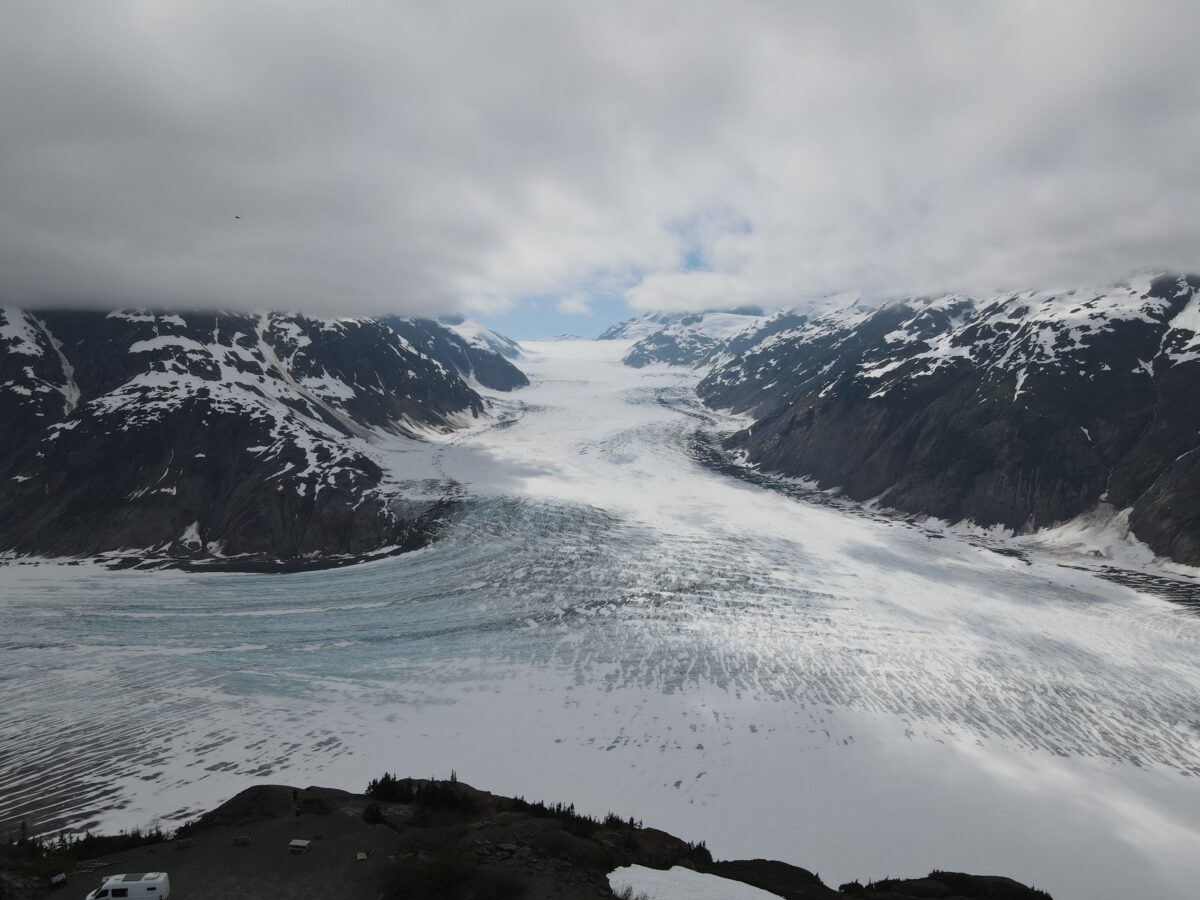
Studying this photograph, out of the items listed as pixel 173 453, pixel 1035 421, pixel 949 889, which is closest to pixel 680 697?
pixel 949 889

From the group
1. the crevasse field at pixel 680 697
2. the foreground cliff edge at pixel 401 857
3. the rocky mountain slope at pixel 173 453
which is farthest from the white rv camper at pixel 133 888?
the rocky mountain slope at pixel 173 453

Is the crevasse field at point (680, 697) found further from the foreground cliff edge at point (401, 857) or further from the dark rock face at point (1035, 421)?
the dark rock face at point (1035, 421)

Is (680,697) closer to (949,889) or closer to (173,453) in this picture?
(949,889)

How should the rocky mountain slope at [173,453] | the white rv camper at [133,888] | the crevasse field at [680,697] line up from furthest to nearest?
the rocky mountain slope at [173,453] < the crevasse field at [680,697] < the white rv camper at [133,888]

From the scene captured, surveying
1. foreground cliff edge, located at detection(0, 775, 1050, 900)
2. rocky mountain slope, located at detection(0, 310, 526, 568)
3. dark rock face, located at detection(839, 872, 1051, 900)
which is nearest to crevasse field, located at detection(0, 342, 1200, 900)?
dark rock face, located at detection(839, 872, 1051, 900)

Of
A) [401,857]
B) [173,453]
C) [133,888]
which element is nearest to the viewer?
[133,888]

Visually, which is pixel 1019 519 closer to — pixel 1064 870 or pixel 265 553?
pixel 1064 870
